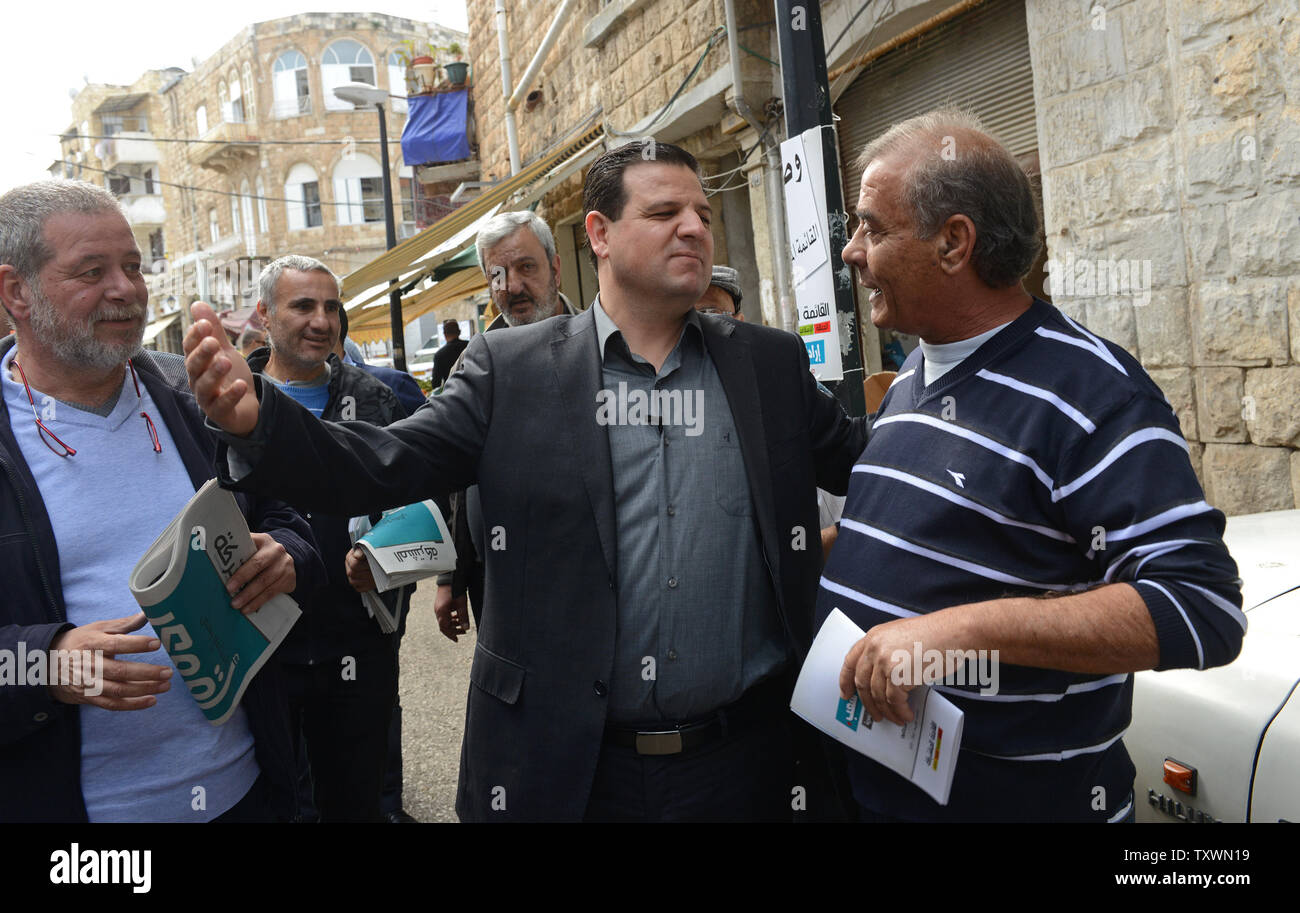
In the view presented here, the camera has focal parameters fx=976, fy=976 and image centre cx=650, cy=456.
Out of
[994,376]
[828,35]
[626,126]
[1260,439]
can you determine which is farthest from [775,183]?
[994,376]

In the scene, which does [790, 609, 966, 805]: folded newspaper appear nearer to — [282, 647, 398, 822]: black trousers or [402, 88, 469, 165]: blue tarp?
[282, 647, 398, 822]: black trousers

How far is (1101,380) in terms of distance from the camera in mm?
1652

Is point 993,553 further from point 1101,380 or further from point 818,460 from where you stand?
point 818,460

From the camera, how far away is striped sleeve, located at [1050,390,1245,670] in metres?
1.49

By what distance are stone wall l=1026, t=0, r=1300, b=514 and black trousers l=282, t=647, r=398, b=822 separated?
12.5 feet

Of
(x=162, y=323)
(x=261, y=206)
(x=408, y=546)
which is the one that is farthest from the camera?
(x=261, y=206)

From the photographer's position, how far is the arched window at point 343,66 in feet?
134

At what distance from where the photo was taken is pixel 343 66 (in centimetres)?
4122

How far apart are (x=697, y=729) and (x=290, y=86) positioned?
44673 millimetres

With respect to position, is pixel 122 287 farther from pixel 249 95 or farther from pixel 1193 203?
pixel 249 95

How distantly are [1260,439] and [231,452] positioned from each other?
4.24 metres

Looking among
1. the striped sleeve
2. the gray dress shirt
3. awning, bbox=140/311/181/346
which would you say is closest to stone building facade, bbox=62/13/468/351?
awning, bbox=140/311/181/346

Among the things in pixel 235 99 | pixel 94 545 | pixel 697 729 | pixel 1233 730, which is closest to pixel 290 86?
pixel 235 99

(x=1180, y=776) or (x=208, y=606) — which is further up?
(x=208, y=606)
